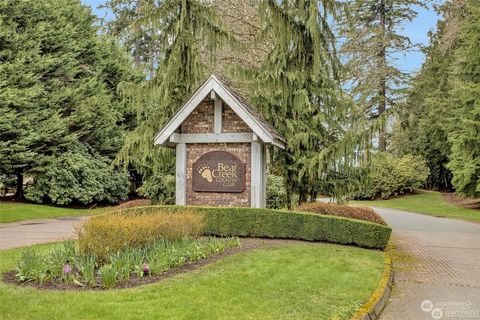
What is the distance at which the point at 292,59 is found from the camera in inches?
666

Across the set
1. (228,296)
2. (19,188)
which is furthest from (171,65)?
(19,188)

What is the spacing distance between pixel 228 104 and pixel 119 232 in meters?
6.50

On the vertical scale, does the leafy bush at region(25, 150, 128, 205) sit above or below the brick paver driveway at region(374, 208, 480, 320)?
above

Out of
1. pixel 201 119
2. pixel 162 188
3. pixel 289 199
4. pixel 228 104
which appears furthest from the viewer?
pixel 162 188

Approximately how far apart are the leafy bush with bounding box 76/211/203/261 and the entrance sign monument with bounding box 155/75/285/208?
429 cm

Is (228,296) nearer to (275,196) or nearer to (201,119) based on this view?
(201,119)

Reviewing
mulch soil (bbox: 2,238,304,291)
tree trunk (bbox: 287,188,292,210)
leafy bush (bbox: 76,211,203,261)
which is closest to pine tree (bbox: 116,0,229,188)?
tree trunk (bbox: 287,188,292,210)

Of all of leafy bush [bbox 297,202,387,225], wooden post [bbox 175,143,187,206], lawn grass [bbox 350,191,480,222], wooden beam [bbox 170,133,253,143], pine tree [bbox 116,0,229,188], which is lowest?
lawn grass [bbox 350,191,480,222]

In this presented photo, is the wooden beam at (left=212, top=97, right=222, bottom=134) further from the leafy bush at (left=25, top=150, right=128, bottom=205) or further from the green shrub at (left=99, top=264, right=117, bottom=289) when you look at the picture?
the leafy bush at (left=25, top=150, right=128, bottom=205)

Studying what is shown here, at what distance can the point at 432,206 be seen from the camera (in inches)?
1266

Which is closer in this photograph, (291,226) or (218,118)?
(291,226)

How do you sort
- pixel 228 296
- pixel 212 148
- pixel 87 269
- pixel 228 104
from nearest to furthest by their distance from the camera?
pixel 228 296 < pixel 87 269 < pixel 228 104 < pixel 212 148

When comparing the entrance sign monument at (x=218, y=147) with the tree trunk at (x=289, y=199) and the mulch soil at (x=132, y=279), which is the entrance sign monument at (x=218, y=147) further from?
the mulch soil at (x=132, y=279)

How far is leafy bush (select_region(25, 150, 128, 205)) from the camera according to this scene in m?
25.8
